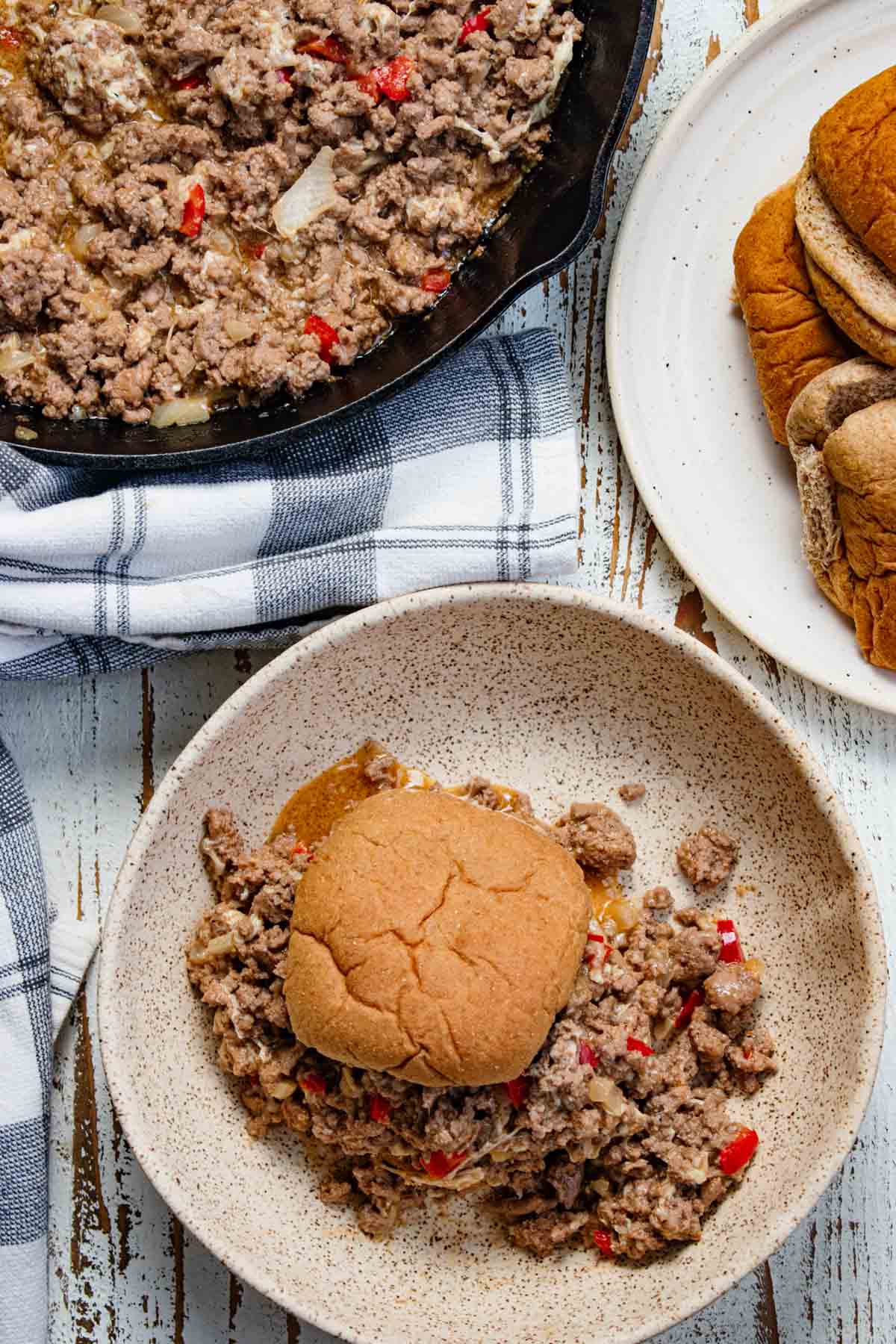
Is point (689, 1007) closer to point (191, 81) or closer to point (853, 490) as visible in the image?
point (853, 490)

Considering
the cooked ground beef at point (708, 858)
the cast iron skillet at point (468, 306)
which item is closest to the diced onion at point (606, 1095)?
the cooked ground beef at point (708, 858)

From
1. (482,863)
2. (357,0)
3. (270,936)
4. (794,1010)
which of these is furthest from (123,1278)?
(357,0)

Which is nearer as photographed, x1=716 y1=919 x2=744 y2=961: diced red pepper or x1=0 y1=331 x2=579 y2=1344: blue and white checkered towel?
x1=0 y1=331 x2=579 y2=1344: blue and white checkered towel

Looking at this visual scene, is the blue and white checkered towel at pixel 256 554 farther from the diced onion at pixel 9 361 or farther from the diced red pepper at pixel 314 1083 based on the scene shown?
the diced red pepper at pixel 314 1083

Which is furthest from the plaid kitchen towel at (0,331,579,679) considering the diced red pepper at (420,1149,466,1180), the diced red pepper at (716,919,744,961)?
the diced red pepper at (420,1149,466,1180)

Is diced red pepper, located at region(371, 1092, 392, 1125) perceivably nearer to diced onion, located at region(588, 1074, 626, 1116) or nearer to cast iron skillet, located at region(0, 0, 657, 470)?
diced onion, located at region(588, 1074, 626, 1116)

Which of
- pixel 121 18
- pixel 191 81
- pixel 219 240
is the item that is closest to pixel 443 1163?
pixel 219 240

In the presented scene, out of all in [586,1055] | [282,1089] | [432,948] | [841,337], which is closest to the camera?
[432,948]
